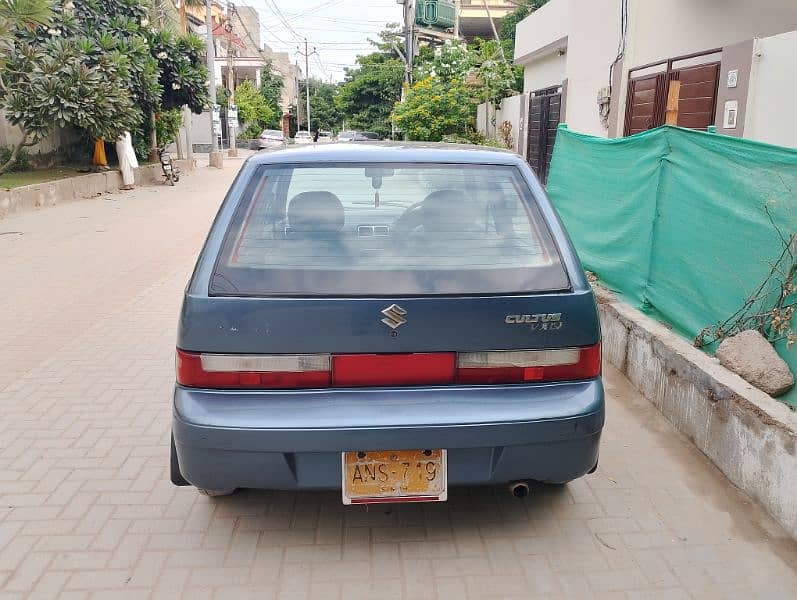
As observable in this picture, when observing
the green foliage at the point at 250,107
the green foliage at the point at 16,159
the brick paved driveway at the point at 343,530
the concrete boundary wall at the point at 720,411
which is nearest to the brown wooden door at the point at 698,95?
the concrete boundary wall at the point at 720,411

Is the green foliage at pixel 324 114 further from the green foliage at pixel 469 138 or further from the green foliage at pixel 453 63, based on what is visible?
the green foliage at pixel 469 138

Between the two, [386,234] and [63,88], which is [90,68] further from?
[386,234]

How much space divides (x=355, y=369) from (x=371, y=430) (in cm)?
24

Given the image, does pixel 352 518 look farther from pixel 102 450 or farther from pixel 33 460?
pixel 33 460

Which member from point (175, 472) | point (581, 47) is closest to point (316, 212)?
point (175, 472)

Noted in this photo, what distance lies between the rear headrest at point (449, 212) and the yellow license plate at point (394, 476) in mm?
952

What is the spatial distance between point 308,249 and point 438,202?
64 centimetres

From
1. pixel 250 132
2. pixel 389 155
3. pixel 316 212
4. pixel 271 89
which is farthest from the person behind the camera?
pixel 271 89

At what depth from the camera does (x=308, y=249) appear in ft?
9.57

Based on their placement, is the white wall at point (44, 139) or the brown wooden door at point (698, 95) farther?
the white wall at point (44, 139)

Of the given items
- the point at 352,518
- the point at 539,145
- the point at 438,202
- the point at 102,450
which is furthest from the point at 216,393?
the point at 539,145

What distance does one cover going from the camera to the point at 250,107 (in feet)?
156

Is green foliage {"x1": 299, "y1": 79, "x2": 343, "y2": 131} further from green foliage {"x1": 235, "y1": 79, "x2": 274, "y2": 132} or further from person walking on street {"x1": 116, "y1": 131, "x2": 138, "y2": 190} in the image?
person walking on street {"x1": 116, "y1": 131, "x2": 138, "y2": 190}

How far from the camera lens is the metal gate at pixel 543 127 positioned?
536 inches
